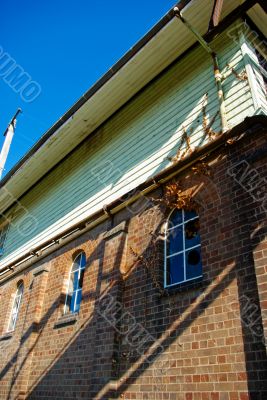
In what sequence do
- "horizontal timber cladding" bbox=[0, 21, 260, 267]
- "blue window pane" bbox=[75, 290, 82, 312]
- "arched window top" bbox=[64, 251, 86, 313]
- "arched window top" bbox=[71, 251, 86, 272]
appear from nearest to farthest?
"horizontal timber cladding" bbox=[0, 21, 260, 267]
"blue window pane" bbox=[75, 290, 82, 312]
"arched window top" bbox=[64, 251, 86, 313]
"arched window top" bbox=[71, 251, 86, 272]

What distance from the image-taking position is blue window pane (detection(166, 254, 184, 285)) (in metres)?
5.72

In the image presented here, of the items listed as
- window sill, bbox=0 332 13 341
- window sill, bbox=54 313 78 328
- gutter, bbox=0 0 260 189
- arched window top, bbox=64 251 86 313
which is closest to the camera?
gutter, bbox=0 0 260 189

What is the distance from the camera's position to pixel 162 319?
535 centimetres

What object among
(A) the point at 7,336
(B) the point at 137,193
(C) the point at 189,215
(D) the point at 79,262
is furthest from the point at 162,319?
(A) the point at 7,336

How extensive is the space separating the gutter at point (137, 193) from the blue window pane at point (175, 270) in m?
1.49

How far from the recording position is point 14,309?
10625mm

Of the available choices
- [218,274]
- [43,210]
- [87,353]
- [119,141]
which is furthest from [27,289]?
[218,274]

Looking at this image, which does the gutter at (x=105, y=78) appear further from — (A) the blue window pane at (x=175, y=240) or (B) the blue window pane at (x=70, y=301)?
(B) the blue window pane at (x=70, y=301)

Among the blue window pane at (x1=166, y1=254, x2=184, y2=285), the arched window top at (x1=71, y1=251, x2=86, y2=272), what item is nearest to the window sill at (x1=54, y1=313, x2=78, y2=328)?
the arched window top at (x1=71, y1=251, x2=86, y2=272)

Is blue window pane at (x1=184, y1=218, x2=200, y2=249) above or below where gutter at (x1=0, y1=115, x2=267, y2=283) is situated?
below

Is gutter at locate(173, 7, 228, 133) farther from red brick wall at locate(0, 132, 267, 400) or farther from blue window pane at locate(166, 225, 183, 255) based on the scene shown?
blue window pane at locate(166, 225, 183, 255)

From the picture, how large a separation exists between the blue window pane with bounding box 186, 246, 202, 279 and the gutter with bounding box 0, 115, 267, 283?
151 cm

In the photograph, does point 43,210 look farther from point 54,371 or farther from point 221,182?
point 221,182

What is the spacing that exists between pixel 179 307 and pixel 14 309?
7.07 m
